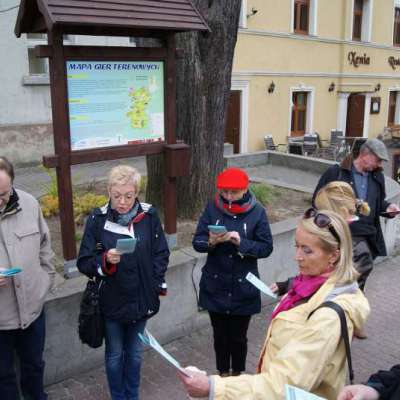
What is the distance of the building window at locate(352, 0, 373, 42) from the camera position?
63.6ft

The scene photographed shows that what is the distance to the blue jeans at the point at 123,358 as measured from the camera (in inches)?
124

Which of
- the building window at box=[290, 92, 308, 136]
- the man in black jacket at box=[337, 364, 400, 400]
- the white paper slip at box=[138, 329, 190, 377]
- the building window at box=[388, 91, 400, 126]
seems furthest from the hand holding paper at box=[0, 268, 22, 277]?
the building window at box=[388, 91, 400, 126]

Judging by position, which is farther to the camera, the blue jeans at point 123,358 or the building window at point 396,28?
the building window at point 396,28

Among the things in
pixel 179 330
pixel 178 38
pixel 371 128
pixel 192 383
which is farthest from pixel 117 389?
pixel 371 128

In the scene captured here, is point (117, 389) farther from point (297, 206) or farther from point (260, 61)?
point (260, 61)

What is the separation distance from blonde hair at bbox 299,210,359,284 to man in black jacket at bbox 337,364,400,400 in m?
0.45

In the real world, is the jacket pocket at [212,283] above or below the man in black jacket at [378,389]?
below

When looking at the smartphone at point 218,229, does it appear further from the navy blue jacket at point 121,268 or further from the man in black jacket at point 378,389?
the man in black jacket at point 378,389

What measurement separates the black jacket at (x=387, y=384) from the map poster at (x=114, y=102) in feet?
9.06

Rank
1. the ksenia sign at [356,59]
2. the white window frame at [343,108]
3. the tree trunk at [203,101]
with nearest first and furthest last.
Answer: the tree trunk at [203,101], the ksenia sign at [356,59], the white window frame at [343,108]

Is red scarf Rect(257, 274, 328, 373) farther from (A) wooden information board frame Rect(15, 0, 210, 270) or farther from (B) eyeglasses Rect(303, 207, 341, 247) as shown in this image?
(A) wooden information board frame Rect(15, 0, 210, 270)

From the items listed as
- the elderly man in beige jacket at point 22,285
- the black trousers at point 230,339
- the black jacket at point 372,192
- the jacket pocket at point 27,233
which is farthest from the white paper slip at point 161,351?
the black jacket at point 372,192

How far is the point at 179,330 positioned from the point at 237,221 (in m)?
1.56

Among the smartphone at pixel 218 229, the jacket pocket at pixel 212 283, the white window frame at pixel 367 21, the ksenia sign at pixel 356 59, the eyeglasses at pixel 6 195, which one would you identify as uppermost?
the white window frame at pixel 367 21
